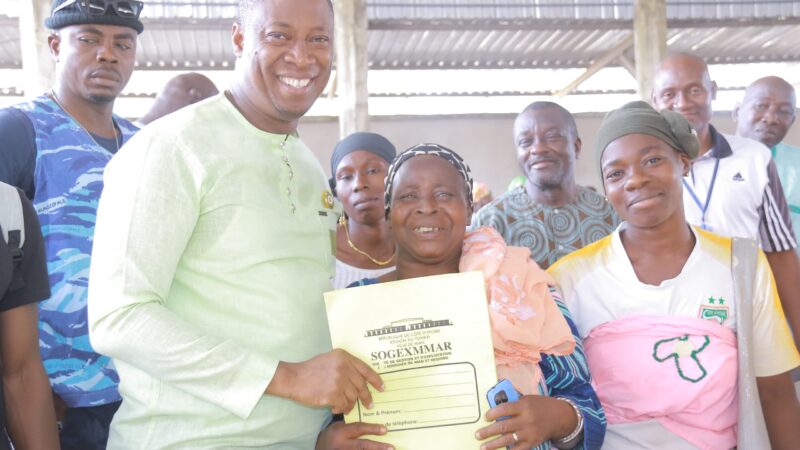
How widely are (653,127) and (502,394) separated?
127cm

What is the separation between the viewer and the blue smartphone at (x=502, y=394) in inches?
79.0

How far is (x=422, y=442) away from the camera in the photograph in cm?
203

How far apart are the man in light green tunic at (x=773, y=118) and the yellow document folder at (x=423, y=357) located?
11.6 feet

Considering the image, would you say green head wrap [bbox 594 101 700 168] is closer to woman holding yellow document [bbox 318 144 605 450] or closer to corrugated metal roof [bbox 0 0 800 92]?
woman holding yellow document [bbox 318 144 605 450]

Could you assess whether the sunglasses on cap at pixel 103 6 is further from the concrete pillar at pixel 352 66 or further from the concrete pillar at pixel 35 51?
the concrete pillar at pixel 352 66

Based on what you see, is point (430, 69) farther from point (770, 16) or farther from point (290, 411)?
point (290, 411)

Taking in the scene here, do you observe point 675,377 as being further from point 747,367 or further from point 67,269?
point 67,269

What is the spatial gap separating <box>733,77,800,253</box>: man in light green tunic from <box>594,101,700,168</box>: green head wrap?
239 centimetres

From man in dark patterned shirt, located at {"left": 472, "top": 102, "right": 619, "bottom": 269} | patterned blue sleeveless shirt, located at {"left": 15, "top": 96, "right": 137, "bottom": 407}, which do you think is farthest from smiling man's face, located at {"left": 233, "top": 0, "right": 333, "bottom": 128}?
man in dark patterned shirt, located at {"left": 472, "top": 102, "right": 619, "bottom": 269}

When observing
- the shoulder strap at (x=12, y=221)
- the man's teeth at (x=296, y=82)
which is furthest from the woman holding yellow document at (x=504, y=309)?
the shoulder strap at (x=12, y=221)

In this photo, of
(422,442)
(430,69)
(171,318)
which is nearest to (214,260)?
(171,318)

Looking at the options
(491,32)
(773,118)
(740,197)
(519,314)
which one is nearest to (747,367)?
(519,314)

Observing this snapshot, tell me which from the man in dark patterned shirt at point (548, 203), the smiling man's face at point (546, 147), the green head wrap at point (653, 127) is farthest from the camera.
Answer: the smiling man's face at point (546, 147)

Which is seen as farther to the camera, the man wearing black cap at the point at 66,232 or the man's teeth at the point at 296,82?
the man wearing black cap at the point at 66,232
